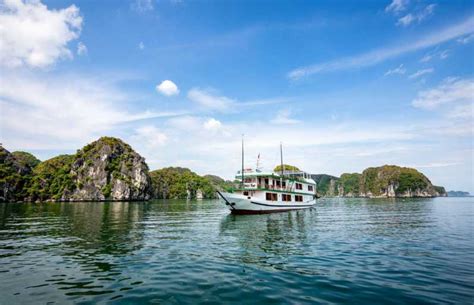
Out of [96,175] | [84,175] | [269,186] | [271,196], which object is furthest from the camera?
[96,175]

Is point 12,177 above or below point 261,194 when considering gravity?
above

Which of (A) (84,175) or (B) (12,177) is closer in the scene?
(B) (12,177)

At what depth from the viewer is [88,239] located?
64.7ft

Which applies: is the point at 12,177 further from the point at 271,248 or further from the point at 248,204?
the point at 271,248

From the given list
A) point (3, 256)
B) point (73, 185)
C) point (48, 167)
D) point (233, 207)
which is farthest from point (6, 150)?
point (3, 256)

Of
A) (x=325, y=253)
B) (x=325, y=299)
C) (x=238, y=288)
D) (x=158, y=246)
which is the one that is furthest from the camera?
(x=158, y=246)

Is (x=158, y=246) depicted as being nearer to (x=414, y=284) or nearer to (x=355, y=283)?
(x=355, y=283)

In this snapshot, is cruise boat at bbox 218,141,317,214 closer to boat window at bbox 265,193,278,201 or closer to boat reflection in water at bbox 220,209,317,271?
boat window at bbox 265,193,278,201

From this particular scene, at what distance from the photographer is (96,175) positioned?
158250 mm

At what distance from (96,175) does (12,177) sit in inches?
1517

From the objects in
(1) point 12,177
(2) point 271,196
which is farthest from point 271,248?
(1) point 12,177

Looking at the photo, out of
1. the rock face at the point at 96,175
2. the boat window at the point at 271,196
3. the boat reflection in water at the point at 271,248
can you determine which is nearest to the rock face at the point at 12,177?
the rock face at the point at 96,175

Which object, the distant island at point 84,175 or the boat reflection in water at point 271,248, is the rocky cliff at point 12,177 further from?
the boat reflection in water at point 271,248

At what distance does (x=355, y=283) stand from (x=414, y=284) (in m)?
2.18
